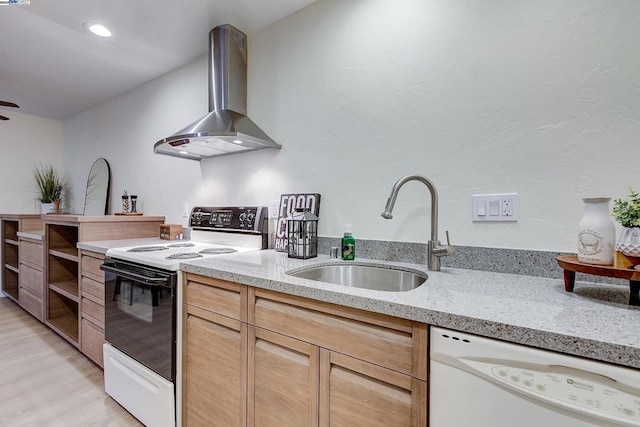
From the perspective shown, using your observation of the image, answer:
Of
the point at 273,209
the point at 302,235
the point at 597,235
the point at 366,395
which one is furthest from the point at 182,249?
the point at 597,235

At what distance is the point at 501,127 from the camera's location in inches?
48.3

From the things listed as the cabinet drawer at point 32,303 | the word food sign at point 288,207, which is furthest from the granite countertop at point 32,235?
the word food sign at point 288,207

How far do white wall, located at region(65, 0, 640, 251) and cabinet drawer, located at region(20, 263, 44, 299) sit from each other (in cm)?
233

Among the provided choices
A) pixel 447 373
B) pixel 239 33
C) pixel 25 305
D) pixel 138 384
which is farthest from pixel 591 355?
pixel 25 305

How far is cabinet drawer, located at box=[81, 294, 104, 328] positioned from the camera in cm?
199

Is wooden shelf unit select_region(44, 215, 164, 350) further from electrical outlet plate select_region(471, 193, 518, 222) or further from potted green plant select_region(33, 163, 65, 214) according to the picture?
electrical outlet plate select_region(471, 193, 518, 222)

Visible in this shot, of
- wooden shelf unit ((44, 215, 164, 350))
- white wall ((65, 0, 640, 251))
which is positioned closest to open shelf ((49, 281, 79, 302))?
wooden shelf unit ((44, 215, 164, 350))

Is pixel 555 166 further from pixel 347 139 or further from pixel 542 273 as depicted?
pixel 347 139

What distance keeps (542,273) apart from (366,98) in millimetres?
Result: 1147

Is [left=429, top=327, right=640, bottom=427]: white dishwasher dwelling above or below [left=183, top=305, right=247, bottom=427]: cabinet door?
above

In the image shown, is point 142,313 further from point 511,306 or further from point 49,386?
point 511,306

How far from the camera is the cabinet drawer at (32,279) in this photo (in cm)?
288

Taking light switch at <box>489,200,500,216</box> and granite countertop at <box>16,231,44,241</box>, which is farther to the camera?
granite countertop at <box>16,231,44,241</box>

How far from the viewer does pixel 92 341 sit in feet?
6.93
